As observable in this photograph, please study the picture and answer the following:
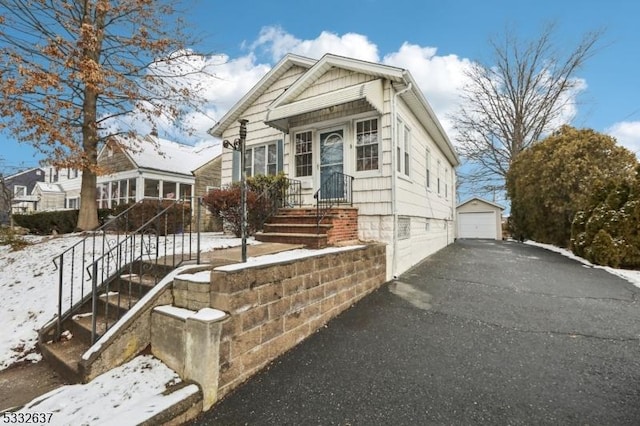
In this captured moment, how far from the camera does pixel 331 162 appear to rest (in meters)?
7.63

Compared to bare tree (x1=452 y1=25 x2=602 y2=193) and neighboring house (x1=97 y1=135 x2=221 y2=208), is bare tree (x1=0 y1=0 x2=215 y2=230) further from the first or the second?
bare tree (x1=452 y1=25 x2=602 y2=193)

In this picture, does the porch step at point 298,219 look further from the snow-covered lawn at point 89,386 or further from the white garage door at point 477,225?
the white garage door at point 477,225

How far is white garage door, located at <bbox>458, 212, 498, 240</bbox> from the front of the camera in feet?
67.7

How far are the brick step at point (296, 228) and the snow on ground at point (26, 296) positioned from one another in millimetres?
1127

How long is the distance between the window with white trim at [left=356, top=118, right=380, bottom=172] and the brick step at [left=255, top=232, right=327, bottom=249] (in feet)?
7.74

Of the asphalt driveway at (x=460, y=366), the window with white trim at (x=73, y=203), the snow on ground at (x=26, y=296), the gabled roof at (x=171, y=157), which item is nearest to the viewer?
the asphalt driveway at (x=460, y=366)

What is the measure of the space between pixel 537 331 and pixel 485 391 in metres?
1.81

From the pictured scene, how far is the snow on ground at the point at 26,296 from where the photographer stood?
374 centimetres

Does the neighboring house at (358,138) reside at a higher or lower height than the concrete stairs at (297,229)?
higher

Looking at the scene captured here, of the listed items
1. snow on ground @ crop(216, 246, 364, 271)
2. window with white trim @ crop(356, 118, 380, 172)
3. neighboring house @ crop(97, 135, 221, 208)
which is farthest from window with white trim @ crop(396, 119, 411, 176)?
neighboring house @ crop(97, 135, 221, 208)

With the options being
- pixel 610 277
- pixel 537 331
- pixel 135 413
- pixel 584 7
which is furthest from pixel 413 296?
pixel 584 7

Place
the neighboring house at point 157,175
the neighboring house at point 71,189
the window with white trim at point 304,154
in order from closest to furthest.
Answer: the window with white trim at point 304,154 < the neighboring house at point 157,175 < the neighboring house at point 71,189

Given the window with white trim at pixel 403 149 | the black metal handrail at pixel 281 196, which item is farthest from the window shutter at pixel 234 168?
the window with white trim at pixel 403 149

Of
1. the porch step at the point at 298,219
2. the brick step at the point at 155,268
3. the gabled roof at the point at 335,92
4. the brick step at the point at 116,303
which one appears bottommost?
the brick step at the point at 116,303
